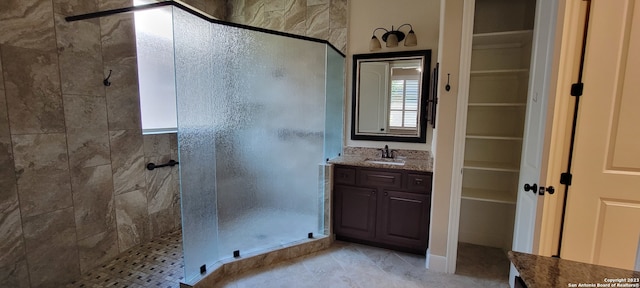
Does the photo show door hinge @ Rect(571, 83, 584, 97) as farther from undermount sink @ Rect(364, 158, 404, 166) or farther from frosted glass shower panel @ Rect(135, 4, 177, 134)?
frosted glass shower panel @ Rect(135, 4, 177, 134)

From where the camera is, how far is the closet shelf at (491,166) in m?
2.46

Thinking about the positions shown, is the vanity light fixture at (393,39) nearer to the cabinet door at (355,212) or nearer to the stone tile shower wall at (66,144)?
the cabinet door at (355,212)

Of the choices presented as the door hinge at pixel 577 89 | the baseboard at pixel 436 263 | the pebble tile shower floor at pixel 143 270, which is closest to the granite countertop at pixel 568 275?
the door hinge at pixel 577 89

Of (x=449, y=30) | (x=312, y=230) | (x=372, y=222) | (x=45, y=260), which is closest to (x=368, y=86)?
(x=449, y=30)

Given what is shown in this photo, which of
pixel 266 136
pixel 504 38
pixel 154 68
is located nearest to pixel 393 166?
pixel 266 136

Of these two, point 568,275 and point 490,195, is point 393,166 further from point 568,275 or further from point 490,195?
point 568,275

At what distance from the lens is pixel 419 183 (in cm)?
247

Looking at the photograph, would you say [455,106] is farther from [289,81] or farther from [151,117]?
[151,117]

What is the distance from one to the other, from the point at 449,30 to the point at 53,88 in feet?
9.66

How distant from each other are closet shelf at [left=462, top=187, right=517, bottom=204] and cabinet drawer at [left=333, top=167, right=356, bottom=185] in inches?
41.4

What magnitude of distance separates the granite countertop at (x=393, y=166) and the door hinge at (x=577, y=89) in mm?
1117

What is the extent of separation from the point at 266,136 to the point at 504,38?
228 cm

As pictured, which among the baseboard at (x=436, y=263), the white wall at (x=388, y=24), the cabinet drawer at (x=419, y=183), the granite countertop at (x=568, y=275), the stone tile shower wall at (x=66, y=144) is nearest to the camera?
the granite countertop at (x=568, y=275)

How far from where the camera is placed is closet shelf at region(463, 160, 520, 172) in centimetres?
246
